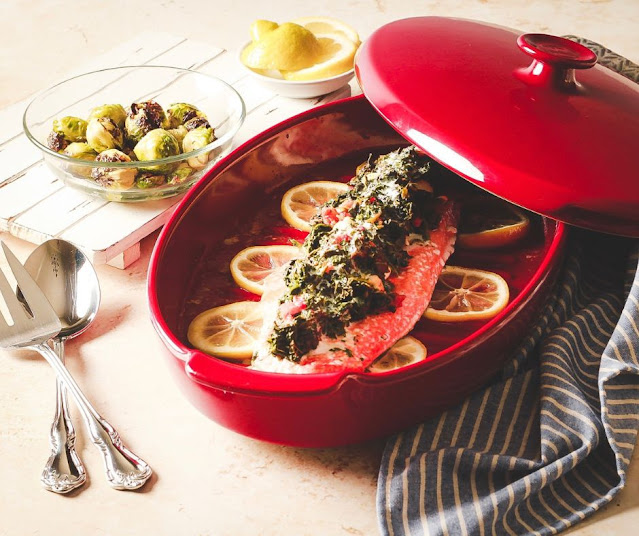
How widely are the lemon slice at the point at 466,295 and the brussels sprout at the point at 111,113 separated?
3.38 feet

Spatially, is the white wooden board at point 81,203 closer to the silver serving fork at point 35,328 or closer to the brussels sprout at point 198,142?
the brussels sprout at point 198,142

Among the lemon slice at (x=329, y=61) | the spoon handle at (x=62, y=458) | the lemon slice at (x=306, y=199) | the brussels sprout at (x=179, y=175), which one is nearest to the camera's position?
the spoon handle at (x=62, y=458)

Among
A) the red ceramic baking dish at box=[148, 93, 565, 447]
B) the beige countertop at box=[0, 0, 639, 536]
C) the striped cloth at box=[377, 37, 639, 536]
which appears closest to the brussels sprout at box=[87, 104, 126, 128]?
the beige countertop at box=[0, 0, 639, 536]

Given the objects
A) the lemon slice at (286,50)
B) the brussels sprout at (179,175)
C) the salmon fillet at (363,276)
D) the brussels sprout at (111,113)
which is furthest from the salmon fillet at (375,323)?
the lemon slice at (286,50)

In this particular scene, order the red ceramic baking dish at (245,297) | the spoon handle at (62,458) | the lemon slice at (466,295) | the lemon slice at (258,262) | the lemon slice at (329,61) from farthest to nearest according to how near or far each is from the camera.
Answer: the lemon slice at (329,61) < the lemon slice at (258,262) < the lemon slice at (466,295) < the spoon handle at (62,458) < the red ceramic baking dish at (245,297)

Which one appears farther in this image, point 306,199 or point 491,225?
point 306,199

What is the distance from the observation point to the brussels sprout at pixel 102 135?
215 centimetres

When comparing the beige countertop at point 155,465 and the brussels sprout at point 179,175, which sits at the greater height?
the brussels sprout at point 179,175

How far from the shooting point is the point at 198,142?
7.16 feet

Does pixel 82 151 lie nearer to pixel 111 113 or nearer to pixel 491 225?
pixel 111 113

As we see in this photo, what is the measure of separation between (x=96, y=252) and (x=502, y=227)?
97 centimetres

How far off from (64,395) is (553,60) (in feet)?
3.95

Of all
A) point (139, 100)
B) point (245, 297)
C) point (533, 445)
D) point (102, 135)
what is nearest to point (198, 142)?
point (102, 135)

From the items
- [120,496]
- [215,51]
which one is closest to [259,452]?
[120,496]
